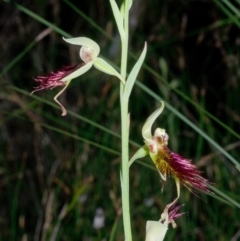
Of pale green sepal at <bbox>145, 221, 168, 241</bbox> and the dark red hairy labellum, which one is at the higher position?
the dark red hairy labellum

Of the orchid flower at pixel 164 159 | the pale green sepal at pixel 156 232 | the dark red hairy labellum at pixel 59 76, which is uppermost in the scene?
the dark red hairy labellum at pixel 59 76

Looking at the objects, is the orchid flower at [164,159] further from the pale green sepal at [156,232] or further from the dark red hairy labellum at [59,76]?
the dark red hairy labellum at [59,76]

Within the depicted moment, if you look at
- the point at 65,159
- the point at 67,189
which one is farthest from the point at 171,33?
the point at 67,189

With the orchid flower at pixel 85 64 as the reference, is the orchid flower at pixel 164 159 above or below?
below

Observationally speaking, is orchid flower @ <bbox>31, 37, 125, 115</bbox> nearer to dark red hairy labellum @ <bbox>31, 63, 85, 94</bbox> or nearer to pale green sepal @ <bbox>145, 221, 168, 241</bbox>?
dark red hairy labellum @ <bbox>31, 63, 85, 94</bbox>

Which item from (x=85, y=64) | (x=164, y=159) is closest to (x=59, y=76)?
(x=85, y=64)

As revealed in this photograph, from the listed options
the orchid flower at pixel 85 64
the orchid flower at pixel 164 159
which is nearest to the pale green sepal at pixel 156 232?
the orchid flower at pixel 164 159

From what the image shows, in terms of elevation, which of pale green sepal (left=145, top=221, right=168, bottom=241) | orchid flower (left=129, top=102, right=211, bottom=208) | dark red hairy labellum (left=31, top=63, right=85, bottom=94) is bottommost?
pale green sepal (left=145, top=221, right=168, bottom=241)

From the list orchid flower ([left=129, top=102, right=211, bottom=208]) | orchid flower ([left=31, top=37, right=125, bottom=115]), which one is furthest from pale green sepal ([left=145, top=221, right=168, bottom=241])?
orchid flower ([left=31, top=37, right=125, bottom=115])

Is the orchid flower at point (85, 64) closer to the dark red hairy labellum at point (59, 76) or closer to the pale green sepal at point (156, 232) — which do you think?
the dark red hairy labellum at point (59, 76)

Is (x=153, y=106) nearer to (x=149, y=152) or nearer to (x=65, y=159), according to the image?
(x=65, y=159)

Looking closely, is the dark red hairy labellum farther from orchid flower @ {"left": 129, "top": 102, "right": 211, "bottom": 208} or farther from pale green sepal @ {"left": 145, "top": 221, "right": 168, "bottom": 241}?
pale green sepal @ {"left": 145, "top": 221, "right": 168, "bottom": 241}
